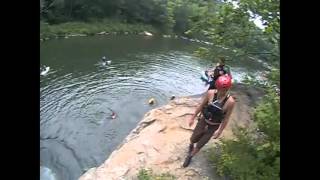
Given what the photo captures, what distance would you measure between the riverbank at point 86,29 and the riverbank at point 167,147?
651 centimetres

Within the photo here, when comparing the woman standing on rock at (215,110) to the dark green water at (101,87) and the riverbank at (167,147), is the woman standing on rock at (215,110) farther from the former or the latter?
the dark green water at (101,87)

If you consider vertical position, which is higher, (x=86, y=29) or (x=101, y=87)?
(x=86, y=29)

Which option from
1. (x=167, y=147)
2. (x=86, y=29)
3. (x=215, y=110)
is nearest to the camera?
(x=215, y=110)

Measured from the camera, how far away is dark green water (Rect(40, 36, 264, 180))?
6211 mm

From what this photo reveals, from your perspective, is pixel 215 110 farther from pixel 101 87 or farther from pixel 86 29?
pixel 86 29

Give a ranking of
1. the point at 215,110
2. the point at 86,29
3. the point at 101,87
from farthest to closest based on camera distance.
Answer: the point at 86,29, the point at 101,87, the point at 215,110

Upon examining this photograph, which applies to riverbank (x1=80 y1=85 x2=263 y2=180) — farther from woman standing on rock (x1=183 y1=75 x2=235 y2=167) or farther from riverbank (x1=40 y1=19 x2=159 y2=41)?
riverbank (x1=40 y1=19 x2=159 y2=41)

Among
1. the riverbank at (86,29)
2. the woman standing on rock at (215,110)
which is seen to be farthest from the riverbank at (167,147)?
the riverbank at (86,29)

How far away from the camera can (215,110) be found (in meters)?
3.46

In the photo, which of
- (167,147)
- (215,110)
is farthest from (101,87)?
(215,110)

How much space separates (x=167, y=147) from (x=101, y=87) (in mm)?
4202

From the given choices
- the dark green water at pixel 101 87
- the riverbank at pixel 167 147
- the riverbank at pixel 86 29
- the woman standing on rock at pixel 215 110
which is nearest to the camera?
the woman standing on rock at pixel 215 110

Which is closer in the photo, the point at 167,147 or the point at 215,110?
the point at 215,110

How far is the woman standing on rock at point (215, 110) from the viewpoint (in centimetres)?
331
